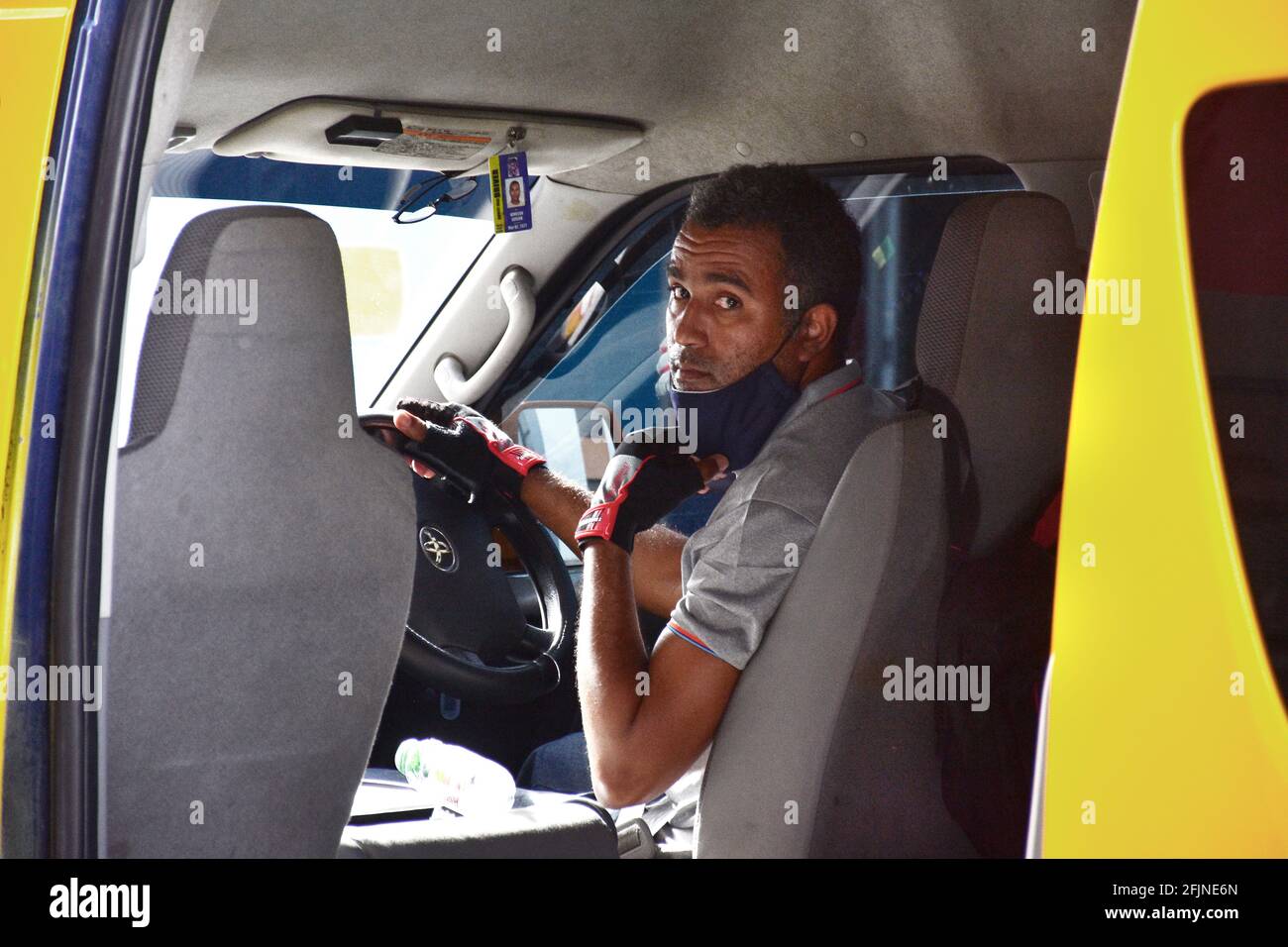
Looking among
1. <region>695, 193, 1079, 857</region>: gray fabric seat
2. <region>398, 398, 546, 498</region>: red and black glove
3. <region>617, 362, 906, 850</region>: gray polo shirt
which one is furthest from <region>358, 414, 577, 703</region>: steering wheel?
<region>695, 193, 1079, 857</region>: gray fabric seat

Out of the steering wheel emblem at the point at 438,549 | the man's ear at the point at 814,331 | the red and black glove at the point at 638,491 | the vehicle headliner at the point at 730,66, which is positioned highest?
the vehicle headliner at the point at 730,66

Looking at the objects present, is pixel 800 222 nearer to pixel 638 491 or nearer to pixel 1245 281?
pixel 638 491

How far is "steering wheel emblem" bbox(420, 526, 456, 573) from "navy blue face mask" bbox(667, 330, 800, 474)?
0.84 m

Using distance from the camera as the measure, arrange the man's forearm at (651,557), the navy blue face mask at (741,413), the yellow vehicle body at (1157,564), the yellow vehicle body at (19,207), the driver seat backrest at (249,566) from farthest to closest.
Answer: the man's forearm at (651,557) → the navy blue face mask at (741,413) → the driver seat backrest at (249,566) → the yellow vehicle body at (19,207) → the yellow vehicle body at (1157,564)

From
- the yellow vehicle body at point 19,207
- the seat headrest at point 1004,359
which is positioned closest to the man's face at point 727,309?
the seat headrest at point 1004,359

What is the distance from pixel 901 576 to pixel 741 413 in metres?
0.44

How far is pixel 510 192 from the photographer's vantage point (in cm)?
315

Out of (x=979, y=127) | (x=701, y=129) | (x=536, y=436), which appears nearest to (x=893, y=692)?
(x=979, y=127)

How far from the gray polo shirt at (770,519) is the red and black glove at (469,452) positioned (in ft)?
1.60

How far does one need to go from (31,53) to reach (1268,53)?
1.28m

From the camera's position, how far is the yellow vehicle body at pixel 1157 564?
3.58ft

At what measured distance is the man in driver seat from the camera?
1.95m

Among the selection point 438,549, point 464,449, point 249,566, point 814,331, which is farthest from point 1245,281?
point 438,549

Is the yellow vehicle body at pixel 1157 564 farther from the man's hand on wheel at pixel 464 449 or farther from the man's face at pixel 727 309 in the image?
the man's hand on wheel at pixel 464 449
